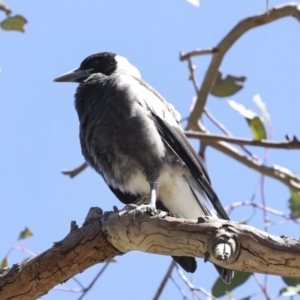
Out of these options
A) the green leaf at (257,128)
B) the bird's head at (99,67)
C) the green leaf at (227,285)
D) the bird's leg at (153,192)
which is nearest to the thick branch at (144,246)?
the bird's leg at (153,192)

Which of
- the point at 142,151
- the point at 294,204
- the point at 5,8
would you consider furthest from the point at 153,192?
the point at 5,8

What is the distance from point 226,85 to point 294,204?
635 millimetres

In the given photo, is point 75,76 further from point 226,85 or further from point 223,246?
point 223,246

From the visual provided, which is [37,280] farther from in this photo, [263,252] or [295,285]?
[295,285]

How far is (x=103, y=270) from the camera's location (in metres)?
3.04

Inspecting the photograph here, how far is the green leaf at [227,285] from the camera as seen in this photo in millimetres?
2914

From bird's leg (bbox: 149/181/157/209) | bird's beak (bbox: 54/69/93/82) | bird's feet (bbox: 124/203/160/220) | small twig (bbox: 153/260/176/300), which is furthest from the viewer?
bird's beak (bbox: 54/69/93/82)

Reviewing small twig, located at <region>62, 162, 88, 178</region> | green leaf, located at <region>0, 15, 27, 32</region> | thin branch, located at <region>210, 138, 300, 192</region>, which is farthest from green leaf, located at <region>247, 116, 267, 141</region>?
green leaf, located at <region>0, 15, 27, 32</region>

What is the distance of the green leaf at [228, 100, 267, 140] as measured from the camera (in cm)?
302

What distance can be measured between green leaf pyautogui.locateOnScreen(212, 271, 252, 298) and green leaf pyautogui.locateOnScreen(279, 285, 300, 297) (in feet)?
0.53

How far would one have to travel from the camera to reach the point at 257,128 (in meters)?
3.04

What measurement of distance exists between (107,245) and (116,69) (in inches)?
50.6

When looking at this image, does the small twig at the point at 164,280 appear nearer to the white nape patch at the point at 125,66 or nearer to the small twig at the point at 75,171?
the small twig at the point at 75,171

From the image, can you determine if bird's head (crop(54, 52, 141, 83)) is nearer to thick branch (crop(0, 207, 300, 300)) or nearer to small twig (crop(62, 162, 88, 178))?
small twig (crop(62, 162, 88, 178))
